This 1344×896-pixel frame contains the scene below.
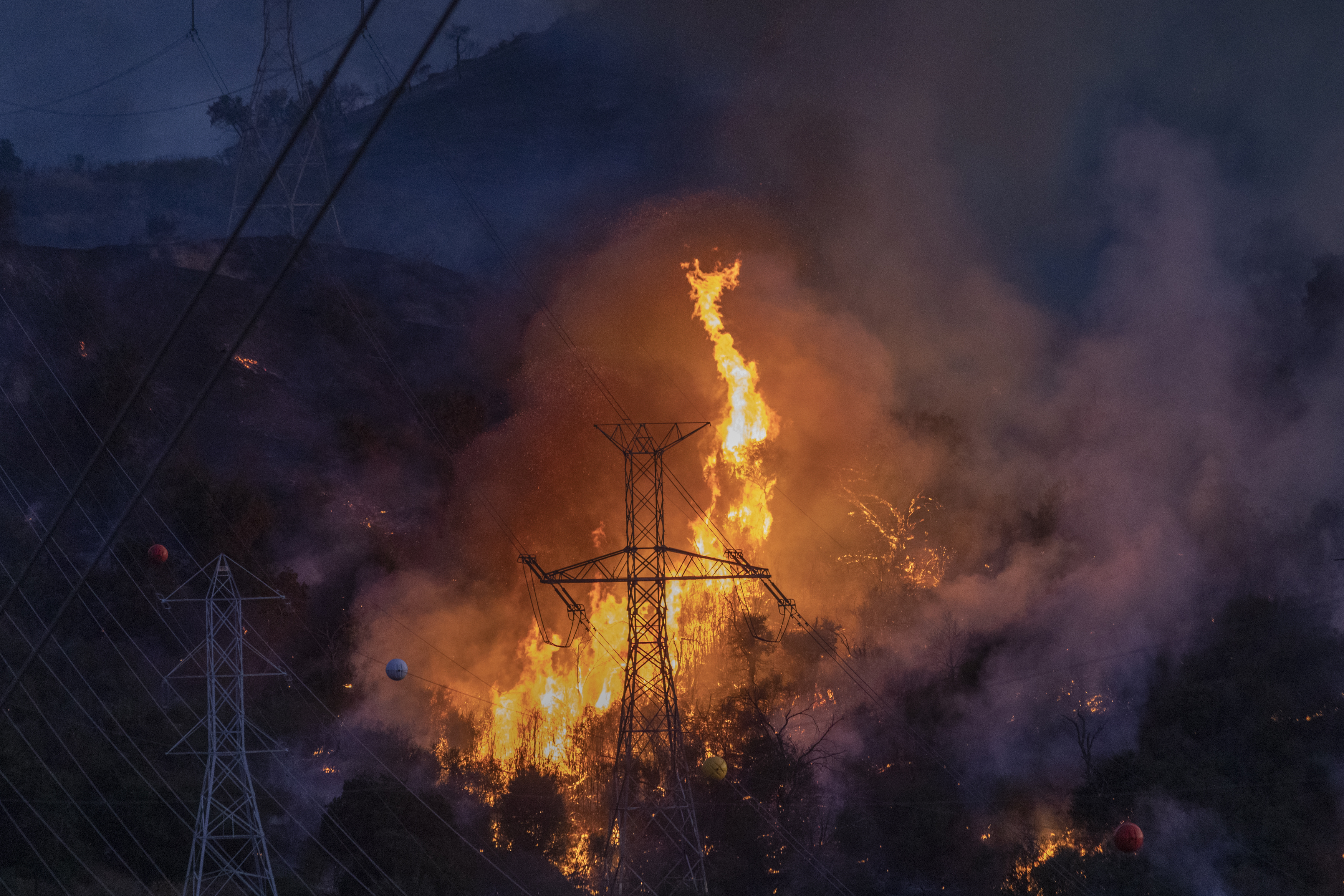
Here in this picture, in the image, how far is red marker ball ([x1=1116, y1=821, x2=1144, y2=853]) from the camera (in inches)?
1054

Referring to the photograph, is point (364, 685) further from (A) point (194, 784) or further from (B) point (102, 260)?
(B) point (102, 260)

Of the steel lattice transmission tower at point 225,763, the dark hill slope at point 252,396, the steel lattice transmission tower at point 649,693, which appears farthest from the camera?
the dark hill slope at point 252,396

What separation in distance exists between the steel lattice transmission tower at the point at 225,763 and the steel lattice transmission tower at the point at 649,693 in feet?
29.1

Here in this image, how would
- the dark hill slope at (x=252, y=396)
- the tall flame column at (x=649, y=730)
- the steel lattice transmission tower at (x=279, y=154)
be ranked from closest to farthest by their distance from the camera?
the tall flame column at (x=649, y=730)
the dark hill slope at (x=252, y=396)
the steel lattice transmission tower at (x=279, y=154)

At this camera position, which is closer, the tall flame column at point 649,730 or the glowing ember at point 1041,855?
the tall flame column at point 649,730

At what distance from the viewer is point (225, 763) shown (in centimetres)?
4100

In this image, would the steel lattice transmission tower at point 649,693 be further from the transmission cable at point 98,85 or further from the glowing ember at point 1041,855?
the transmission cable at point 98,85

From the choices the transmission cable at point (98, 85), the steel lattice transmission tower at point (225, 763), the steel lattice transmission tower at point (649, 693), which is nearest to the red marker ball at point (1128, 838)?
the steel lattice transmission tower at point (649, 693)

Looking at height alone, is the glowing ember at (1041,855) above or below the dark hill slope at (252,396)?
below

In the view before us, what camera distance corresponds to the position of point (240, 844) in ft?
120

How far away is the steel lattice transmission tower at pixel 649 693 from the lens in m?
29.8

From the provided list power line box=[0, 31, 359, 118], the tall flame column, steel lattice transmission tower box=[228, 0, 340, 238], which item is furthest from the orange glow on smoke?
power line box=[0, 31, 359, 118]

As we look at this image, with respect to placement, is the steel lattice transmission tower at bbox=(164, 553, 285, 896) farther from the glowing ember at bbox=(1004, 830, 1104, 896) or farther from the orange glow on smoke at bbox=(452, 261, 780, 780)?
the glowing ember at bbox=(1004, 830, 1104, 896)

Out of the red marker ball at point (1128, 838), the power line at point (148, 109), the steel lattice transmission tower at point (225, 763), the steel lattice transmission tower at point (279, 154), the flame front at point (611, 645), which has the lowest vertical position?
the red marker ball at point (1128, 838)
